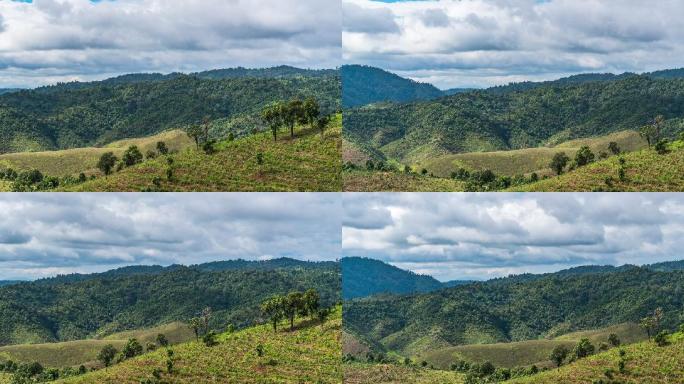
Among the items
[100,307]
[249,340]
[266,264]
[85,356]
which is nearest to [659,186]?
[249,340]

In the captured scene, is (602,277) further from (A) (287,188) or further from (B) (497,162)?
(A) (287,188)

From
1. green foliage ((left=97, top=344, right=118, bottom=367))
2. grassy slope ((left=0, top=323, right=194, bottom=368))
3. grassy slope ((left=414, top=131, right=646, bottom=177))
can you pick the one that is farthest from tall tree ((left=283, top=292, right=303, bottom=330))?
grassy slope ((left=414, top=131, right=646, bottom=177))

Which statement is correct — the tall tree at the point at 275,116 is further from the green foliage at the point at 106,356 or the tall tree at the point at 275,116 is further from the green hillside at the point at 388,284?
the green foliage at the point at 106,356

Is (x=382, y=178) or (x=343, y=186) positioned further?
(x=382, y=178)

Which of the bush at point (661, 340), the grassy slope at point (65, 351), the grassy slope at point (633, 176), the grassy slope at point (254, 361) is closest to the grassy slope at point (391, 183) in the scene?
the grassy slope at point (633, 176)

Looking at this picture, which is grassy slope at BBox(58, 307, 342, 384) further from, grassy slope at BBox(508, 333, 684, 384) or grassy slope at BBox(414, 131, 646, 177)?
grassy slope at BBox(414, 131, 646, 177)
